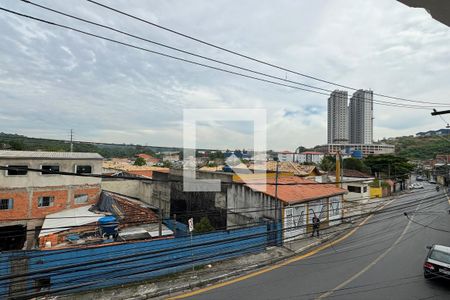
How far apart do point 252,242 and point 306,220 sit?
451cm

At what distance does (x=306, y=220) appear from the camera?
15148 mm

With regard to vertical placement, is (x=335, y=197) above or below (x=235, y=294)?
above

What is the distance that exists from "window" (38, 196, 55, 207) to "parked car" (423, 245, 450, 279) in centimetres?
2332

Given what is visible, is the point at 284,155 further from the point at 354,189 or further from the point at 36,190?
the point at 36,190

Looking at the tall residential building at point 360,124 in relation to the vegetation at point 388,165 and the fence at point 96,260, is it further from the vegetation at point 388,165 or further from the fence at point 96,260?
the fence at point 96,260

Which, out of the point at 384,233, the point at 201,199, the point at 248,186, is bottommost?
the point at 384,233

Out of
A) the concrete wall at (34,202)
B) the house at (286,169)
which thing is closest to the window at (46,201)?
the concrete wall at (34,202)

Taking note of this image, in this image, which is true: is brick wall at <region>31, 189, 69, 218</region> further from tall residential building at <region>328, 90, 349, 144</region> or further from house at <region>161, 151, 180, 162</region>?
tall residential building at <region>328, 90, 349, 144</region>

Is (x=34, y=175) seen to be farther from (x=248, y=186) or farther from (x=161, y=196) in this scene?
(x=248, y=186)

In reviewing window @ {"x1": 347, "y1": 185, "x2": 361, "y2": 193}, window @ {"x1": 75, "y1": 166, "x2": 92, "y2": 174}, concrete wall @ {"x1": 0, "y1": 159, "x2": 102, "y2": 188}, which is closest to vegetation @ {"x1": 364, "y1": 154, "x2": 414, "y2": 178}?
window @ {"x1": 347, "y1": 185, "x2": 361, "y2": 193}

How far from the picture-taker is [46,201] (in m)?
20.7

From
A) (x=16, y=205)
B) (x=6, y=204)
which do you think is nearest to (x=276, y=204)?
(x=16, y=205)

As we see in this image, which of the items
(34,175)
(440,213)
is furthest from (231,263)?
(440,213)

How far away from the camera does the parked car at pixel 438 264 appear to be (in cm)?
830
